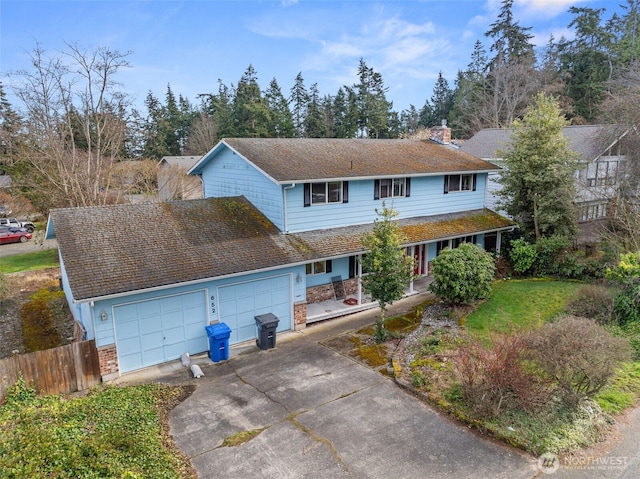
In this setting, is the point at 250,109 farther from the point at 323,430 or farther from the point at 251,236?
the point at 323,430

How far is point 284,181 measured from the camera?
14750 mm

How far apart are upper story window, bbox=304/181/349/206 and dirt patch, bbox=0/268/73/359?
10067 mm

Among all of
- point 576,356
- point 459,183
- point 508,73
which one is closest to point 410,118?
point 508,73

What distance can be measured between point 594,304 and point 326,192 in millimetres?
10525

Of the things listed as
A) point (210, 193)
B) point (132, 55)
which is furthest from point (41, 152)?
point (210, 193)

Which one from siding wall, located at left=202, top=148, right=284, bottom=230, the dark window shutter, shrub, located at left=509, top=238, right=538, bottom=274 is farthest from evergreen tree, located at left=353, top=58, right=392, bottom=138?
the dark window shutter

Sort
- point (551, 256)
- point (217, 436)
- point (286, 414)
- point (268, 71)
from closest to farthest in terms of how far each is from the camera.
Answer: point (217, 436), point (286, 414), point (551, 256), point (268, 71)

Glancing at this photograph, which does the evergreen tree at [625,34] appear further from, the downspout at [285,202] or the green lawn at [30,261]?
the green lawn at [30,261]

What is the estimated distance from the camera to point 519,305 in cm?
1641

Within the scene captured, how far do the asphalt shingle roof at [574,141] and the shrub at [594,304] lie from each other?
8.24 meters

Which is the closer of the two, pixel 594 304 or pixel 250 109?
pixel 594 304

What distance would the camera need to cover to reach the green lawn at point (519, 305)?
1460cm

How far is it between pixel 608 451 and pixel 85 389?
12.3 metres

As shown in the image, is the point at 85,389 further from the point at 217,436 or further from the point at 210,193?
the point at 210,193
